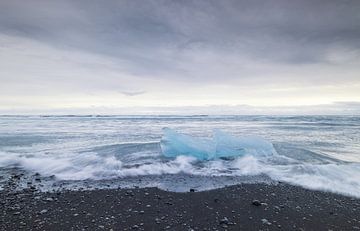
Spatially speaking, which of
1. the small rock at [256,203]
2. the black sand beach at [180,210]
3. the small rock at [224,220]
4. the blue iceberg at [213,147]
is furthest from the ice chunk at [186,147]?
the small rock at [224,220]

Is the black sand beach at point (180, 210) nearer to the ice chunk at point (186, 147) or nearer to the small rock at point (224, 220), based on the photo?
the small rock at point (224, 220)

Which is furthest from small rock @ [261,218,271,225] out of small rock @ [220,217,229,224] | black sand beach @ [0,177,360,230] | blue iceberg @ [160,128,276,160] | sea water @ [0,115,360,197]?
blue iceberg @ [160,128,276,160]

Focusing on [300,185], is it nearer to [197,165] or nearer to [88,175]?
[197,165]

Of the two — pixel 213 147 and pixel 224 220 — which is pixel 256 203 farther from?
pixel 213 147

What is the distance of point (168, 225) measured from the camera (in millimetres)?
4125

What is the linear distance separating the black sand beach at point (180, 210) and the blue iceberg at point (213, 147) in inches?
136

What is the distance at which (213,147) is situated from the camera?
375 inches

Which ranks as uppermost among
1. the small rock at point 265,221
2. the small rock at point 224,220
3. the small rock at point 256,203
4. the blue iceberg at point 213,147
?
the blue iceberg at point 213,147

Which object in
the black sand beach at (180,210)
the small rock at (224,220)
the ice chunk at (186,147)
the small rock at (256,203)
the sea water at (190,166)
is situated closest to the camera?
the black sand beach at (180,210)

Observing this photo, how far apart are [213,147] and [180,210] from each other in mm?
4978

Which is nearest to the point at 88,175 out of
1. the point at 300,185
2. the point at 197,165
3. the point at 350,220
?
the point at 197,165

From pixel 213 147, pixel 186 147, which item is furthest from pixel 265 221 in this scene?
pixel 186 147

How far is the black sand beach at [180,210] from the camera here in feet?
13.5

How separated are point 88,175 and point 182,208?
11.3 ft
